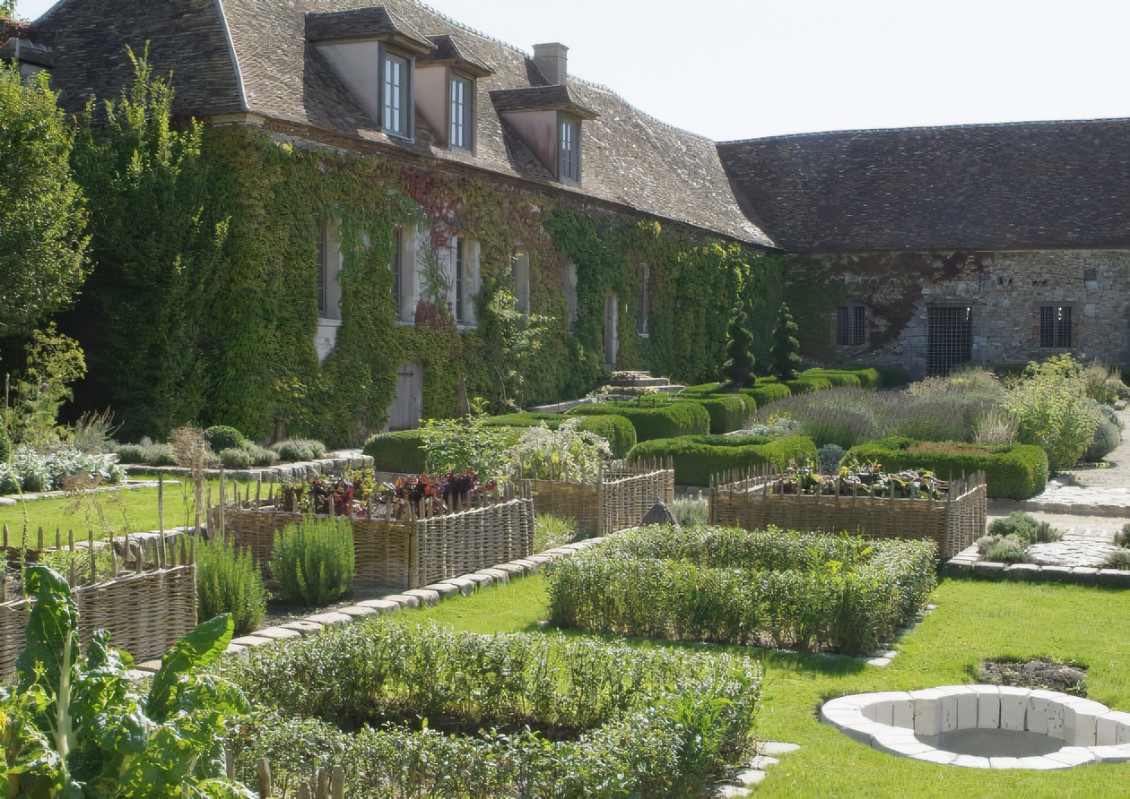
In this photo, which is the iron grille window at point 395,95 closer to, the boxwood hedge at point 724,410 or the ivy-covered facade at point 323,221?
the ivy-covered facade at point 323,221

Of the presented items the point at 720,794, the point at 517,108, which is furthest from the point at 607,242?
the point at 720,794

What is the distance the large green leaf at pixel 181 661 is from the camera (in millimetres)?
3730

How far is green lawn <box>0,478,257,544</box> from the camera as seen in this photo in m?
9.66

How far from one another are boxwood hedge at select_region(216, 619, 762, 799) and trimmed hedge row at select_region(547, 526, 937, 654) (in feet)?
4.91

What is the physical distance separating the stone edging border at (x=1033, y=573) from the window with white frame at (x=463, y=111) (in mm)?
12367

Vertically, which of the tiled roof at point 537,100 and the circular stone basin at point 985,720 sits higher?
the tiled roof at point 537,100

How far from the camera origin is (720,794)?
5105 millimetres

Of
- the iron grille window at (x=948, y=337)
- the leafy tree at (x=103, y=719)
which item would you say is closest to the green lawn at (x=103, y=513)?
the leafy tree at (x=103, y=719)

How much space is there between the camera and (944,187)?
34000mm

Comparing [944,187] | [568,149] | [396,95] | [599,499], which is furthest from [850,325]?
[599,499]

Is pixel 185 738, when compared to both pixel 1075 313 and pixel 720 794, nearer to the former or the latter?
pixel 720 794

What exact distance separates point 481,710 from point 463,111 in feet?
51.8

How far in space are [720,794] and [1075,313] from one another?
30.0 meters

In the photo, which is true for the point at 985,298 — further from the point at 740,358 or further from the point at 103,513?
the point at 103,513
